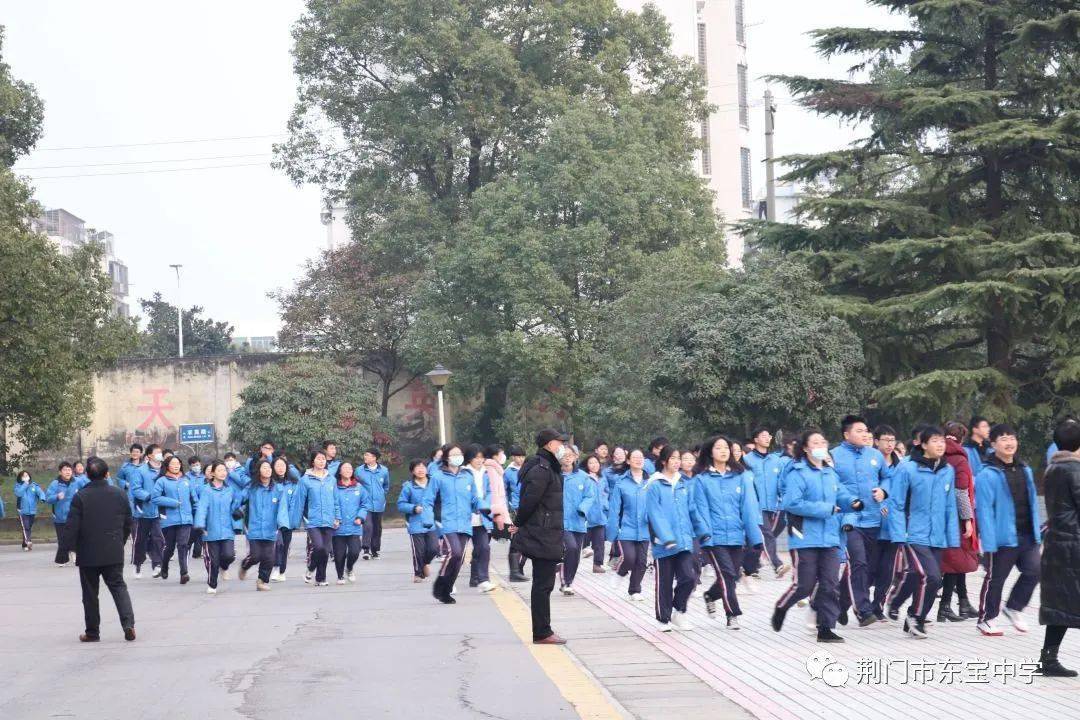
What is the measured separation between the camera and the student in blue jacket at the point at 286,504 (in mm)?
19391

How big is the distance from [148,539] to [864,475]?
13412mm

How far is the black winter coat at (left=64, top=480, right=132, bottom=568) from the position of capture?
44.1 ft

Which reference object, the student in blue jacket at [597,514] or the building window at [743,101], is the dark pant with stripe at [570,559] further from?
the building window at [743,101]

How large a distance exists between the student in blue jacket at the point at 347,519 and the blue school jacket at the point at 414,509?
96 cm

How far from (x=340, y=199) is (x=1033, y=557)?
3660 centimetres

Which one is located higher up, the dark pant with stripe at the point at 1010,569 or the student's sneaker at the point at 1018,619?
the dark pant with stripe at the point at 1010,569

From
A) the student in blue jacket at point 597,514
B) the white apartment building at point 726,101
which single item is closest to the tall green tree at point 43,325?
the student in blue jacket at point 597,514

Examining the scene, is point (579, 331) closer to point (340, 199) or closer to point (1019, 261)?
point (340, 199)

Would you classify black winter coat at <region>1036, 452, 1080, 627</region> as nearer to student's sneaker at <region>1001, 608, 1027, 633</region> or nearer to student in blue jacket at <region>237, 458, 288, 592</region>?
student's sneaker at <region>1001, 608, 1027, 633</region>

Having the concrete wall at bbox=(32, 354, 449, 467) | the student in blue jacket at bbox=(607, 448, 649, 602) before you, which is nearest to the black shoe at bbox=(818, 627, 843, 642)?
the student in blue jacket at bbox=(607, 448, 649, 602)

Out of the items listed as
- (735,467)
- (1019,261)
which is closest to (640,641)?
(735,467)

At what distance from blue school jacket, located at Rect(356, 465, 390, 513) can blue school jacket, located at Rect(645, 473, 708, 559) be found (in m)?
11.3

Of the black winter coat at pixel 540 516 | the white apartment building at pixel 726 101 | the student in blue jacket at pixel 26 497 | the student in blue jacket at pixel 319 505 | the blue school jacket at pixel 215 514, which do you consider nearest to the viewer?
the black winter coat at pixel 540 516

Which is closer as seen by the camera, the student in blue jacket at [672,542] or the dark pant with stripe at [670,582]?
the student in blue jacket at [672,542]
